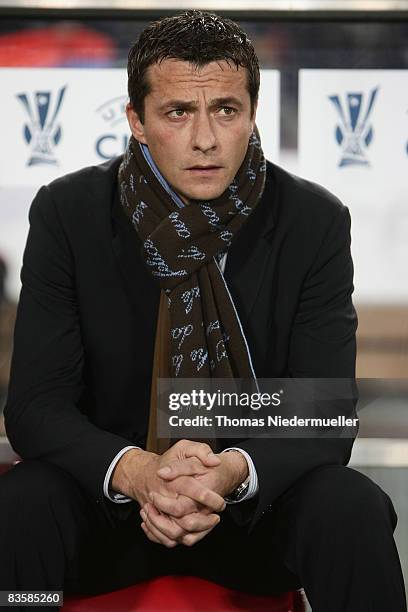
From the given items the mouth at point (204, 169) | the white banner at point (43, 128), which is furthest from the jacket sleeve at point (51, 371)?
the white banner at point (43, 128)

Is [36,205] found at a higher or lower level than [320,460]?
higher

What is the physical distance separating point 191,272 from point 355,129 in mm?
883

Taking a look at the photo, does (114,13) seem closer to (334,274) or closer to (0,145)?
(0,145)

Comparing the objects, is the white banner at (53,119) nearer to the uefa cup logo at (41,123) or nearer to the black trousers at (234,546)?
the uefa cup logo at (41,123)

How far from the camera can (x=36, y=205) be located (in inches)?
59.2

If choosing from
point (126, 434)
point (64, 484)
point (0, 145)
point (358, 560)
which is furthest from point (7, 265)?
point (358, 560)

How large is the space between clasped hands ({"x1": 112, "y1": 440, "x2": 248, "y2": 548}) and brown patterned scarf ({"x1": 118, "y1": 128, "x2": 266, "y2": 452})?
13 cm

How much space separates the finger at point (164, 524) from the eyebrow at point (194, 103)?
0.55m

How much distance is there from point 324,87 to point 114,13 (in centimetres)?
47

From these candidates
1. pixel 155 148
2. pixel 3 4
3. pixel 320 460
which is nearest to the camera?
pixel 320 460

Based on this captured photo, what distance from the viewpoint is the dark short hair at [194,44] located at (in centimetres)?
138

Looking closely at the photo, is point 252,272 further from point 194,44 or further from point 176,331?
point 194,44

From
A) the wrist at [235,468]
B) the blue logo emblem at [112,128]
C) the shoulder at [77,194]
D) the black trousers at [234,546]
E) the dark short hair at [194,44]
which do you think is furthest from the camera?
the blue logo emblem at [112,128]

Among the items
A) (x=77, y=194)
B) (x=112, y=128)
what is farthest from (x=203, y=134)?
(x=112, y=128)
